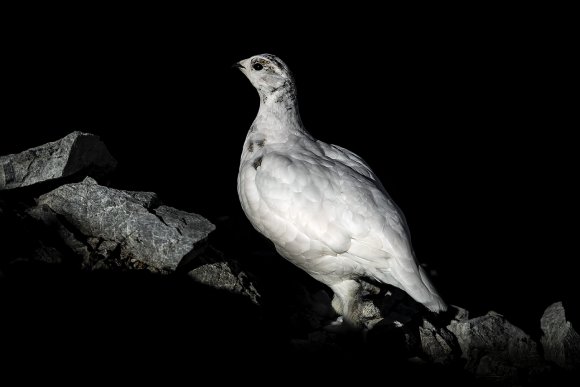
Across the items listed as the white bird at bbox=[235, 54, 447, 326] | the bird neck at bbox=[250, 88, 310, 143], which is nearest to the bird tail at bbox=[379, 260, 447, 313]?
the white bird at bbox=[235, 54, 447, 326]

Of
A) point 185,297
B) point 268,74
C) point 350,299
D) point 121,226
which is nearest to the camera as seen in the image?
point 185,297

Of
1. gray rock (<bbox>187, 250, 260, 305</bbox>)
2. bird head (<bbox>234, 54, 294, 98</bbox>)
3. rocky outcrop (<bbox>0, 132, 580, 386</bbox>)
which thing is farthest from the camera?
bird head (<bbox>234, 54, 294, 98</bbox>)

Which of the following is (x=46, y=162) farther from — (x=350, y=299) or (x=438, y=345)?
(x=438, y=345)

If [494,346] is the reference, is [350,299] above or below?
above

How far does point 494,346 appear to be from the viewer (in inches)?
131

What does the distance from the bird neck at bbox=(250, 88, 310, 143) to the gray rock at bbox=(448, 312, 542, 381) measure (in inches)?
55.7

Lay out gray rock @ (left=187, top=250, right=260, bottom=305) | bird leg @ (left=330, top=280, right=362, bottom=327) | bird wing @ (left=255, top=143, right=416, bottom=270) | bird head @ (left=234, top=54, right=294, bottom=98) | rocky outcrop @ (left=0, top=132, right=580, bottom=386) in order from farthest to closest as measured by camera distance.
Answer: bird head @ (left=234, top=54, right=294, bottom=98), bird leg @ (left=330, top=280, right=362, bottom=327), gray rock @ (left=187, top=250, right=260, bottom=305), bird wing @ (left=255, top=143, right=416, bottom=270), rocky outcrop @ (left=0, top=132, right=580, bottom=386)

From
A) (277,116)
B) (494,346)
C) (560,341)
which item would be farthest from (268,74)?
(560,341)

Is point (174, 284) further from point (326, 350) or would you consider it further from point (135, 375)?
point (326, 350)

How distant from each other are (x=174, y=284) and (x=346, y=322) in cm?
93

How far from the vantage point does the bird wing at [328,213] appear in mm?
3139

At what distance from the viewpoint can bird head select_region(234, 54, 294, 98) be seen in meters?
3.54

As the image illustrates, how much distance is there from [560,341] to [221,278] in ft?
5.75

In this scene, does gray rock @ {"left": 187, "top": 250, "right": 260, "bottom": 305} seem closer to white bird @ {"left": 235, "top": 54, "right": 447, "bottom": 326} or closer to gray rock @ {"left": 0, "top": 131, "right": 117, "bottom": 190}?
white bird @ {"left": 235, "top": 54, "right": 447, "bottom": 326}
